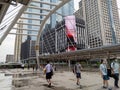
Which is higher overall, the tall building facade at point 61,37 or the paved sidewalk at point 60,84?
the tall building facade at point 61,37

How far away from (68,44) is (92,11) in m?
18.8

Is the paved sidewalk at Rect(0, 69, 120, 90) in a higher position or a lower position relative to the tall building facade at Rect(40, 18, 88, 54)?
lower

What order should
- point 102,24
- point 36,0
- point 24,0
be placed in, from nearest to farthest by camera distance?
point 24,0 → point 36,0 → point 102,24

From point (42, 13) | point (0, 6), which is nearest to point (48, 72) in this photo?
point (0, 6)

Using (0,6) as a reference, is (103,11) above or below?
above

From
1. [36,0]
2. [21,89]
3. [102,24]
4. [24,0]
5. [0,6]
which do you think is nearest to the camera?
[24,0]

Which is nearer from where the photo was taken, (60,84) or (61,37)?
(60,84)

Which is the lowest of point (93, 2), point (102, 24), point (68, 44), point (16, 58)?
point (16, 58)

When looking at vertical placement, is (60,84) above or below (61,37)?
below

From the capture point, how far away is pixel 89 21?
46750 millimetres

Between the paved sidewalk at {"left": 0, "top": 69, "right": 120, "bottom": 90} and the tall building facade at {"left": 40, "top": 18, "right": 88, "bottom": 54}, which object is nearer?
the paved sidewalk at {"left": 0, "top": 69, "right": 120, "bottom": 90}

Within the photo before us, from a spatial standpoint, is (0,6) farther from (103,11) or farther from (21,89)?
(103,11)

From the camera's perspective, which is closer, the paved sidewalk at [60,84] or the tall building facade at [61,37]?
the paved sidewalk at [60,84]

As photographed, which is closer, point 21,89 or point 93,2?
point 21,89
